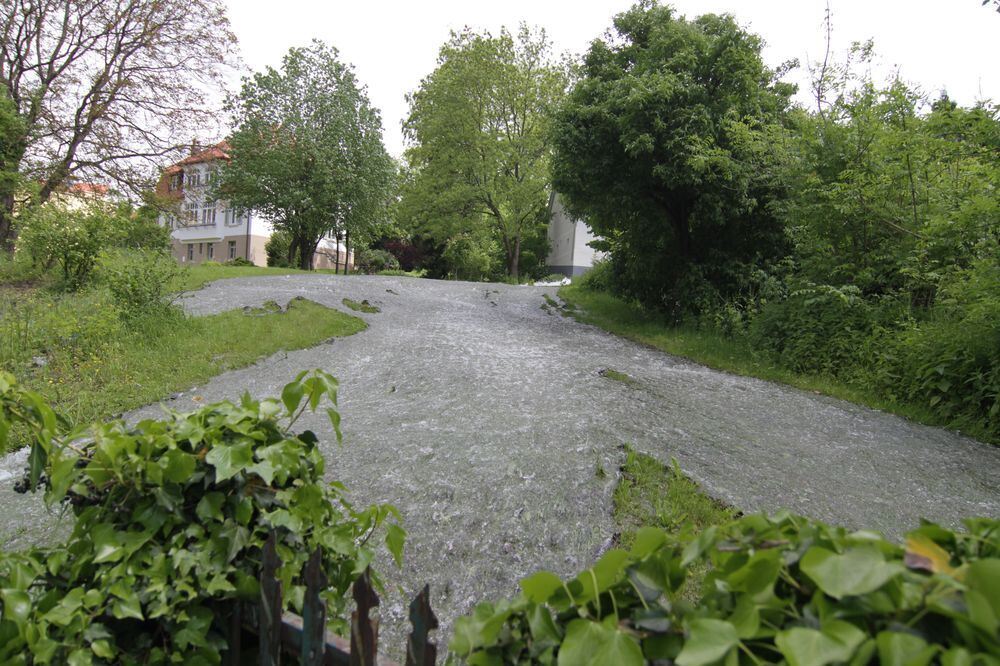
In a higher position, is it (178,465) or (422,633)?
(178,465)

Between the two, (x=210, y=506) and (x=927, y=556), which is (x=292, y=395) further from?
(x=927, y=556)

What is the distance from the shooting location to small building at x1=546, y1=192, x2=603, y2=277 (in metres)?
26.1

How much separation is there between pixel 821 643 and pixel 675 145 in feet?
30.1

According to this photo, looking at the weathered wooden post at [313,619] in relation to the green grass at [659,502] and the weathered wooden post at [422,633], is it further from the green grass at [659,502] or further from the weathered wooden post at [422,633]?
the green grass at [659,502]

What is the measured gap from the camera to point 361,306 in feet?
34.5

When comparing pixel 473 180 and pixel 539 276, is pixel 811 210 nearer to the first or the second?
pixel 473 180

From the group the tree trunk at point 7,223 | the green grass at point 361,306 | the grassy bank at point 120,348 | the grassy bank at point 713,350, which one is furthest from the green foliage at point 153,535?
the tree trunk at point 7,223

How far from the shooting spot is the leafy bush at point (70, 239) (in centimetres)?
935

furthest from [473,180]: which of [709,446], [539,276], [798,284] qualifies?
[709,446]

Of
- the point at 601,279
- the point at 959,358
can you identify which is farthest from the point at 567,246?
the point at 959,358

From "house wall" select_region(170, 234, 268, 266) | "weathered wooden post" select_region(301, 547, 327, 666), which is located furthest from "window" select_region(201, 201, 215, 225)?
"weathered wooden post" select_region(301, 547, 327, 666)

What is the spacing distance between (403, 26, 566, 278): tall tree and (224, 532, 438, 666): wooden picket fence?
23.1 meters

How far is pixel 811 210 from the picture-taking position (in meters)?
7.26

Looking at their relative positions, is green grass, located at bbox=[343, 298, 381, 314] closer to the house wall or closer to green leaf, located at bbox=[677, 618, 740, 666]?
green leaf, located at bbox=[677, 618, 740, 666]
